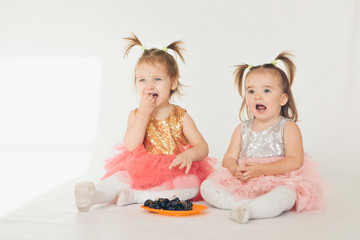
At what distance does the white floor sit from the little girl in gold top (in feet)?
0.40

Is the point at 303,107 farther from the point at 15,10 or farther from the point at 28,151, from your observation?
the point at 15,10

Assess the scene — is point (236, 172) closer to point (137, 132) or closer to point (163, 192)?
point (163, 192)

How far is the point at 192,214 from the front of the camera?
2061mm

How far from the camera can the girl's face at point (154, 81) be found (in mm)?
2512

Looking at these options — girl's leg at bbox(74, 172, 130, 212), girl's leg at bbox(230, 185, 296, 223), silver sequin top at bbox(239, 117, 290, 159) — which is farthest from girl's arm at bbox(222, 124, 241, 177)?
girl's leg at bbox(74, 172, 130, 212)

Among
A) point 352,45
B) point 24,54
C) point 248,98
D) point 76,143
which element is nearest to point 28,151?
point 76,143

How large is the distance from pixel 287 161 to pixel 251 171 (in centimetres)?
19

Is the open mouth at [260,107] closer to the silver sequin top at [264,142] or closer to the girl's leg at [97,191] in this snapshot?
the silver sequin top at [264,142]

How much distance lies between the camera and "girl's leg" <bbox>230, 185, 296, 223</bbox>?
1.91m

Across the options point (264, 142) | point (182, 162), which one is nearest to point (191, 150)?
point (182, 162)

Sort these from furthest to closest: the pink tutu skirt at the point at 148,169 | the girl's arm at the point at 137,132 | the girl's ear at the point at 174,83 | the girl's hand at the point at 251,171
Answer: the girl's ear at the point at 174,83
the girl's arm at the point at 137,132
the pink tutu skirt at the point at 148,169
the girl's hand at the point at 251,171

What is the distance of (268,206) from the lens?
200 centimetres

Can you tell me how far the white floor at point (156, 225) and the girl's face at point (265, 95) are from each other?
0.54 meters

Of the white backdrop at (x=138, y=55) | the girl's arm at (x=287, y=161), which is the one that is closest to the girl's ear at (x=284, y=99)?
the girl's arm at (x=287, y=161)
